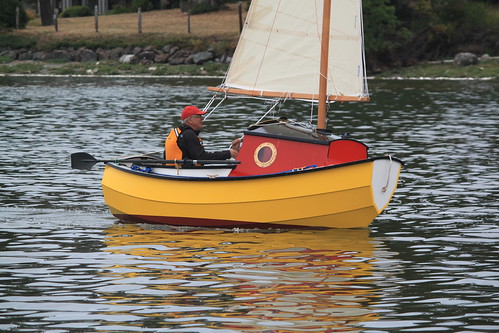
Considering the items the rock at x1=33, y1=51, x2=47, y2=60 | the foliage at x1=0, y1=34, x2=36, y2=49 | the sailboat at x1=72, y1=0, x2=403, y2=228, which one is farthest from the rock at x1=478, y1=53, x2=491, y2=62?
the sailboat at x1=72, y1=0, x2=403, y2=228

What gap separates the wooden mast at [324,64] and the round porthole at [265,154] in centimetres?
140

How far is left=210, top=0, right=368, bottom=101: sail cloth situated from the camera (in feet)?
68.5

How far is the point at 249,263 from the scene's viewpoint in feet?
52.9

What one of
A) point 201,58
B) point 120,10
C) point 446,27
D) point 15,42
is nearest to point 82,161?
point 201,58

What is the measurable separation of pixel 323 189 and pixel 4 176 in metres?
10.9

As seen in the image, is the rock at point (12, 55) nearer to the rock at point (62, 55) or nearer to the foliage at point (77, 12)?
the rock at point (62, 55)

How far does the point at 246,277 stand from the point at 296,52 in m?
7.38

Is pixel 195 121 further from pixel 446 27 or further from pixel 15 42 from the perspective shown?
pixel 15 42

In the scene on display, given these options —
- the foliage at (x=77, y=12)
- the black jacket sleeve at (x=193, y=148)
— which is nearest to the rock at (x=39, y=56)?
the foliage at (x=77, y=12)

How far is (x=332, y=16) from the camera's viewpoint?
822 inches

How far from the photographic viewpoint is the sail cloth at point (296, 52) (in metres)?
20.9

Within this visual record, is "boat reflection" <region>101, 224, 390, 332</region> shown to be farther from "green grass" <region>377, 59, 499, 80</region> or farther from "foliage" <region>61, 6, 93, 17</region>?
"foliage" <region>61, 6, 93, 17</region>

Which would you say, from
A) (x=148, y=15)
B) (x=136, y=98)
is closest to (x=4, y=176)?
(x=136, y=98)

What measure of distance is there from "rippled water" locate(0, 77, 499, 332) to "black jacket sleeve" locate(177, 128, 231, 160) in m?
1.46
